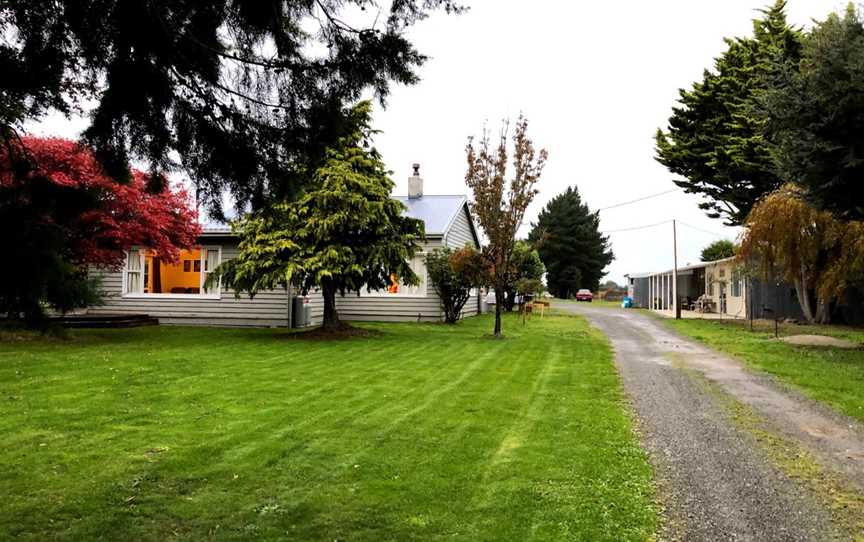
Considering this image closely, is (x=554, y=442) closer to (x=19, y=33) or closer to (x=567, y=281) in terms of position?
(x=19, y=33)

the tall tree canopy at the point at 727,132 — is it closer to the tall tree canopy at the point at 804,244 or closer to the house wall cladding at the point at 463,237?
the tall tree canopy at the point at 804,244

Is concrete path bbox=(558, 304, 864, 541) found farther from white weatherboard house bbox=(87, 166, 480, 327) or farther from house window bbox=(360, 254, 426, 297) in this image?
white weatherboard house bbox=(87, 166, 480, 327)

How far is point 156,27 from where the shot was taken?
3395 millimetres

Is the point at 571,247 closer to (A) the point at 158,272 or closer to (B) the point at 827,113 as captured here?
(A) the point at 158,272

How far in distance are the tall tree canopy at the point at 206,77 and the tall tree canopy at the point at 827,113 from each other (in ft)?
35.3

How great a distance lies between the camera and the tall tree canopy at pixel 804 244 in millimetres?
18500

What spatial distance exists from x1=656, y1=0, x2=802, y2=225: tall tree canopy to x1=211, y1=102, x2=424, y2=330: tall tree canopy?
15.6 m

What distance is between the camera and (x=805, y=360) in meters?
11.8

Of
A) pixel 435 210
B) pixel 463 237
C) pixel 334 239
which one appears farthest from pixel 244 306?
pixel 463 237

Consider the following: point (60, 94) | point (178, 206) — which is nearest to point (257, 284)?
point (178, 206)

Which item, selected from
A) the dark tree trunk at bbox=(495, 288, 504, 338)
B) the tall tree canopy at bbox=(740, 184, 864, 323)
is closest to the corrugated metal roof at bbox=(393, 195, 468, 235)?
the dark tree trunk at bbox=(495, 288, 504, 338)

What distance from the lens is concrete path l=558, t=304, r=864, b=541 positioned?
3.85 metres

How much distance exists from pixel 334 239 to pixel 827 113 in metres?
10.5

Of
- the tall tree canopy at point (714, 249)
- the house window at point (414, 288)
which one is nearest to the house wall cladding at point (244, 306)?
the house window at point (414, 288)
